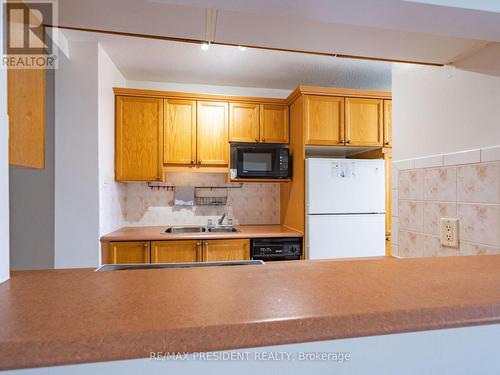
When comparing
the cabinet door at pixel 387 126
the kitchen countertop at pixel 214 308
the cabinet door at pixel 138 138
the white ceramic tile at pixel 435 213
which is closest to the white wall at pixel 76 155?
the cabinet door at pixel 138 138

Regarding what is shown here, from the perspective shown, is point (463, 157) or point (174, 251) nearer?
point (463, 157)

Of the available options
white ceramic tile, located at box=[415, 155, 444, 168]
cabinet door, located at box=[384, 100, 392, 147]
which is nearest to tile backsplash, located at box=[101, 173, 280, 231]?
cabinet door, located at box=[384, 100, 392, 147]

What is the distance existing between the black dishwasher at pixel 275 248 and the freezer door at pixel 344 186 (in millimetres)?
327

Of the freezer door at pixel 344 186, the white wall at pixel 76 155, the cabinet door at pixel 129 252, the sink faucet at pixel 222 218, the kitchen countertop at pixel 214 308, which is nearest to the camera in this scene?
the kitchen countertop at pixel 214 308

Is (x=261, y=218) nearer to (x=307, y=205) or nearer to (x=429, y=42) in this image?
(x=307, y=205)

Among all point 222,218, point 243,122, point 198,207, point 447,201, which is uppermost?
point 243,122

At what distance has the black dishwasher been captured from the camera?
2.44 m

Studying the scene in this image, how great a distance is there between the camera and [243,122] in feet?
8.97

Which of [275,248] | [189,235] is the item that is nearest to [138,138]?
[189,235]

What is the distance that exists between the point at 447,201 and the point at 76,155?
7.56 feet

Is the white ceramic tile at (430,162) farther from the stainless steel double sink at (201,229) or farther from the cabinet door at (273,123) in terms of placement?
the stainless steel double sink at (201,229)

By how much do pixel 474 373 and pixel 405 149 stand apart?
1.12 m

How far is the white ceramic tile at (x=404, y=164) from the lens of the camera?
135 cm

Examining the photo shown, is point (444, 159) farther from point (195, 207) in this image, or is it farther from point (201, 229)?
point (195, 207)
